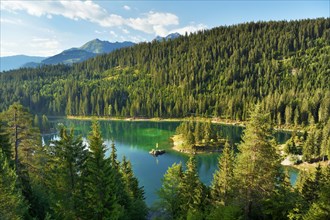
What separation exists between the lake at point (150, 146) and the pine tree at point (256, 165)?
85.5 feet

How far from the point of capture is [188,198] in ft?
125

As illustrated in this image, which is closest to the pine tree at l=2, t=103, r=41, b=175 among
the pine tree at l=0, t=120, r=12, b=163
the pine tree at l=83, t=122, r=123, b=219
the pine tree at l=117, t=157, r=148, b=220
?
the pine tree at l=0, t=120, r=12, b=163

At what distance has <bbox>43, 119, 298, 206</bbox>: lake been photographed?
80.6 metres

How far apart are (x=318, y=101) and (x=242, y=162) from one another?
150305 mm

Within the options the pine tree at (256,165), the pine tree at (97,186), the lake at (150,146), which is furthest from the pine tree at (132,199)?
the pine tree at (256,165)

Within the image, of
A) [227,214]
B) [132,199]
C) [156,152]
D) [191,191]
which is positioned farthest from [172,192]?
[156,152]

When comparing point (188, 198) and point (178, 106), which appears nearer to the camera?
point (188, 198)

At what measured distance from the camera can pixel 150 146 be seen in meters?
120

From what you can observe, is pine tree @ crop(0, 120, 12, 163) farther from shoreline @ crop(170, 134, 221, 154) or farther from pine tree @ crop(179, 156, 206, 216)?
shoreline @ crop(170, 134, 221, 154)

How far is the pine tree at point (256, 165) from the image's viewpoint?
26.5 m

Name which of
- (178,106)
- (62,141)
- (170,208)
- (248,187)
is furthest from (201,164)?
(178,106)

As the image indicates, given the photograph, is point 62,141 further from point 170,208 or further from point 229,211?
point 170,208

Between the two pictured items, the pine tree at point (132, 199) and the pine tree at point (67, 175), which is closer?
the pine tree at point (67, 175)

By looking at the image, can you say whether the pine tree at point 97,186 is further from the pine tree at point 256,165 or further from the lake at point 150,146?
the lake at point 150,146
